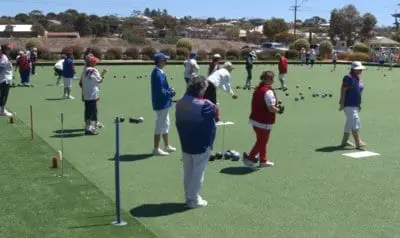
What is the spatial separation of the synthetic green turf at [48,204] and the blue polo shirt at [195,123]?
120 cm

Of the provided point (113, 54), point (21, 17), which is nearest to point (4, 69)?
point (113, 54)

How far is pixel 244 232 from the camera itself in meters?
6.67

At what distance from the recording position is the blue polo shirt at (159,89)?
10352mm

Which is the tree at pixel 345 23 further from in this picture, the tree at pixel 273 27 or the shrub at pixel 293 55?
the shrub at pixel 293 55

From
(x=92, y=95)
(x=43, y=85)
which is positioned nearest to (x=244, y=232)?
(x=92, y=95)

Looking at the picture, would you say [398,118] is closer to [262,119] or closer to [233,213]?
[262,119]

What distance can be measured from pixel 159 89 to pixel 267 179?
265 centimetres

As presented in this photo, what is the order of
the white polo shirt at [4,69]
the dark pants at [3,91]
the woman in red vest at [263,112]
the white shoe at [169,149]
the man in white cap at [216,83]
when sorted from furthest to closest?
the dark pants at [3,91] < the white polo shirt at [4,69] < the man in white cap at [216,83] < the white shoe at [169,149] < the woman in red vest at [263,112]

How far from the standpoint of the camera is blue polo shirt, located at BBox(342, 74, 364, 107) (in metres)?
11.5

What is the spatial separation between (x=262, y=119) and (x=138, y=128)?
479 centimetres

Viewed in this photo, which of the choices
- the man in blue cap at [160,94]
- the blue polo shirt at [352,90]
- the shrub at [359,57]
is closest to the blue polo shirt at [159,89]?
the man in blue cap at [160,94]

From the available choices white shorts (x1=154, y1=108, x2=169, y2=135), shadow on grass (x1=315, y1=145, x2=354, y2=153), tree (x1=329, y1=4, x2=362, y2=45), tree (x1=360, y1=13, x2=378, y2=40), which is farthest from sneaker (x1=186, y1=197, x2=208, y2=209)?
tree (x1=360, y1=13, x2=378, y2=40)

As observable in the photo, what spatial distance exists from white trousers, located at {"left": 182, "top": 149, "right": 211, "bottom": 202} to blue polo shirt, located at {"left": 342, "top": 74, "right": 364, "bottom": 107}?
500 centimetres

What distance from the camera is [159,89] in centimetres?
1040
